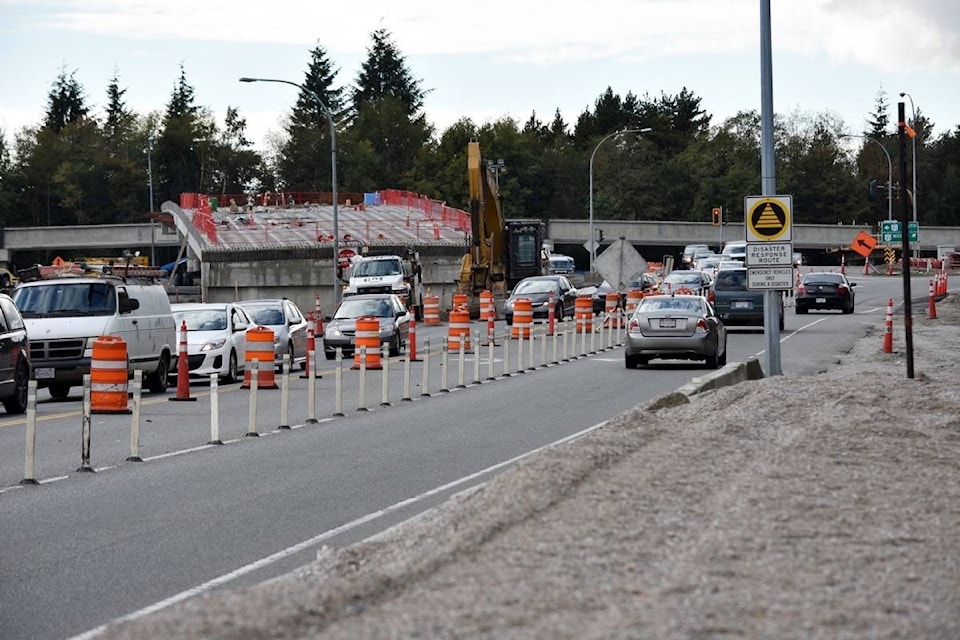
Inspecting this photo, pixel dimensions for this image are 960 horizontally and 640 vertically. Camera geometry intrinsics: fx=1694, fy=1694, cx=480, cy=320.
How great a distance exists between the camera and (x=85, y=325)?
26.5 metres

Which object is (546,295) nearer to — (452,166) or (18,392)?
(18,392)

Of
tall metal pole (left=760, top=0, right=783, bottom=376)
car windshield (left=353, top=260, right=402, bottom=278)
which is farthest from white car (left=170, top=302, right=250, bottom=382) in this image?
car windshield (left=353, top=260, right=402, bottom=278)

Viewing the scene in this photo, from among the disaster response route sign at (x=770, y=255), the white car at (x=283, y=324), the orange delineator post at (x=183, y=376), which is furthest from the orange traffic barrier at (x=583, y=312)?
the disaster response route sign at (x=770, y=255)

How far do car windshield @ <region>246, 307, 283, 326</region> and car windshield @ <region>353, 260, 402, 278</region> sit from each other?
22.1 m

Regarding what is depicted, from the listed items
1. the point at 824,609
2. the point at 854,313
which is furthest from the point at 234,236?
the point at 824,609

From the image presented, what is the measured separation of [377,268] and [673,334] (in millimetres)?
26821

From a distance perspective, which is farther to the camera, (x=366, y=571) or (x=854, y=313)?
(x=854, y=313)

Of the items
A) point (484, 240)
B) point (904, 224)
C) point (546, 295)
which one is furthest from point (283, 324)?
point (484, 240)

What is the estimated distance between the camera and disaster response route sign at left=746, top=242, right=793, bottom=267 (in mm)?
22547

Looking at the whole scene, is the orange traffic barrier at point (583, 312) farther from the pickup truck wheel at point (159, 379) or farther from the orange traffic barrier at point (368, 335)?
the pickup truck wheel at point (159, 379)

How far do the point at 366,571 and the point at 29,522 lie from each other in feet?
15.8

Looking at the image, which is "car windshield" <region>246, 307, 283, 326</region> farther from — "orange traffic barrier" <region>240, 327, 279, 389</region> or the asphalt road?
"orange traffic barrier" <region>240, 327, 279, 389</region>

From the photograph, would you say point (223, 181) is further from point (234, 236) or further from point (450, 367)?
point (450, 367)

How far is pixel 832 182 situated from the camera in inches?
5689
